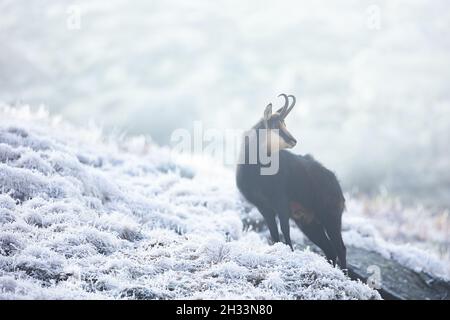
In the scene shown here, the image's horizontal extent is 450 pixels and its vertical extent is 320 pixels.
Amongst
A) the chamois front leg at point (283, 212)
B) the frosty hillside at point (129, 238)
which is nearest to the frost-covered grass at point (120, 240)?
the frosty hillside at point (129, 238)

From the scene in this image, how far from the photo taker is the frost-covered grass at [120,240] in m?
5.73

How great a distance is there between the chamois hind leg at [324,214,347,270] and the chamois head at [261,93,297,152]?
1387 mm

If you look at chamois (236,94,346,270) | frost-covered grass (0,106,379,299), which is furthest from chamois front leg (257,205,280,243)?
frost-covered grass (0,106,379,299)

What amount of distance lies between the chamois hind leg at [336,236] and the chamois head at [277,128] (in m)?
1.39

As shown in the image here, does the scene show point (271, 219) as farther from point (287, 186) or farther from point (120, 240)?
point (120, 240)

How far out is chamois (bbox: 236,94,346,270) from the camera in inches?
312

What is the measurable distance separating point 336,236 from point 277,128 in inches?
75.5

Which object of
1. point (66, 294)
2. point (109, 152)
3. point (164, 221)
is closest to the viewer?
point (66, 294)
